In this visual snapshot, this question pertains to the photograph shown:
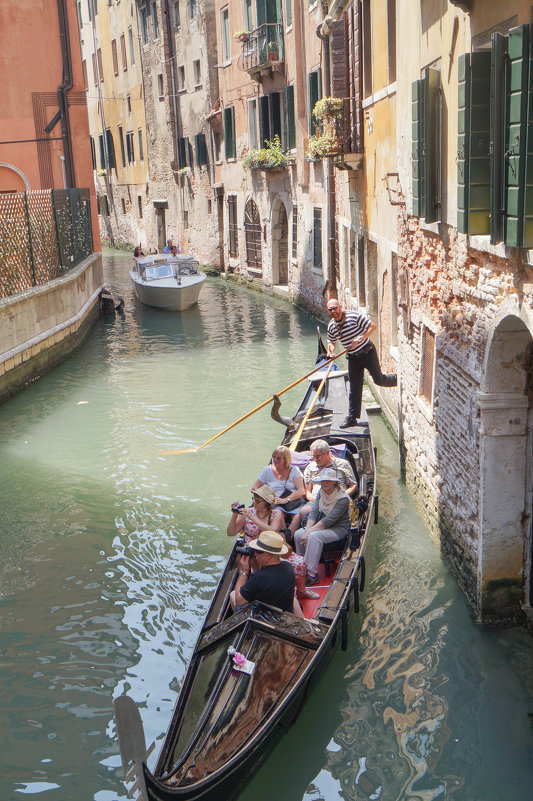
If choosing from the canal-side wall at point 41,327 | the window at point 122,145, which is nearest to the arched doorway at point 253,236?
the canal-side wall at point 41,327

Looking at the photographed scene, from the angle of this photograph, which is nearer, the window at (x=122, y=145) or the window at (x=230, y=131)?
the window at (x=230, y=131)

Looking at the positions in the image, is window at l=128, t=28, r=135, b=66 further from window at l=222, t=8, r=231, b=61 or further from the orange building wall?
the orange building wall

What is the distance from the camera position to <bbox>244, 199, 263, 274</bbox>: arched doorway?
23.3 meters

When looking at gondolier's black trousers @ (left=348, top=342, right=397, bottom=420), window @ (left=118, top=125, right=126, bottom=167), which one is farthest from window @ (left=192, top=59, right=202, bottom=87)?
gondolier's black trousers @ (left=348, top=342, right=397, bottom=420)

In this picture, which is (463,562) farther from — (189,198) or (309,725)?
(189,198)

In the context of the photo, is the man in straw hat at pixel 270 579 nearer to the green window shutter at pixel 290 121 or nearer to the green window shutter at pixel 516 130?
the green window shutter at pixel 516 130

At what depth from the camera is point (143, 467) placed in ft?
30.8

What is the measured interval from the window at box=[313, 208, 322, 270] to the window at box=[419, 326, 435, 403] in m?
10.2

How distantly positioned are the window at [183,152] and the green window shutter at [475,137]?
2487cm

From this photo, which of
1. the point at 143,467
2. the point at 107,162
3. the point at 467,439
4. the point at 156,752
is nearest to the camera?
the point at 156,752

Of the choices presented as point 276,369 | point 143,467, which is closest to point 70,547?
point 143,467

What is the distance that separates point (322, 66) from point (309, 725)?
1314 centimetres

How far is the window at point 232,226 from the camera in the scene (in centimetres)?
2503

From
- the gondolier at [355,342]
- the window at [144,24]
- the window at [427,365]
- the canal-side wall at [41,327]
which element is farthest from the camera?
the window at [144,24]
